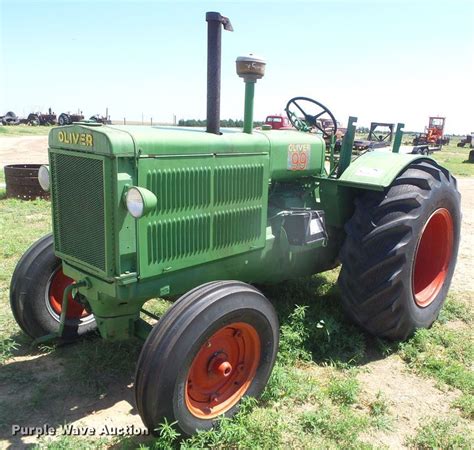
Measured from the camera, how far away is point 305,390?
10.6 ft

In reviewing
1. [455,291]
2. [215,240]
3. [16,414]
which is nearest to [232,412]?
[215,240]

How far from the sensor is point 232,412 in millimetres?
2893

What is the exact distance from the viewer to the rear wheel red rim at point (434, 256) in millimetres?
4395

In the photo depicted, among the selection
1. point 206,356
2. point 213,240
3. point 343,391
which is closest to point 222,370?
point 206,356

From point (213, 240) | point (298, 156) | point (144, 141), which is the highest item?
point (144, 141)

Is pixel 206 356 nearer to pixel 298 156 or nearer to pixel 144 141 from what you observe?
pixel 144 141

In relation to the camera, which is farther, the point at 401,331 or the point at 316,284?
the point at 316,284

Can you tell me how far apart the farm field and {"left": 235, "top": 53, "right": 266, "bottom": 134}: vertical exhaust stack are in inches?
64.2

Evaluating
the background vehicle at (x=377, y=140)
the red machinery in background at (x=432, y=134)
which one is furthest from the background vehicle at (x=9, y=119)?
the background vehicle at (x=377, y=140)

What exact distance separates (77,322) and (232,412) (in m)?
1.56

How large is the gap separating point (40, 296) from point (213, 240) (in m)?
1.46

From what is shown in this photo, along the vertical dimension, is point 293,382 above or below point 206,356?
below

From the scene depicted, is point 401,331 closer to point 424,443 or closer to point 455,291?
point 424,443

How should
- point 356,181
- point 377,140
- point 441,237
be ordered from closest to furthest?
point 356,181, point 441,237, point 377,140
